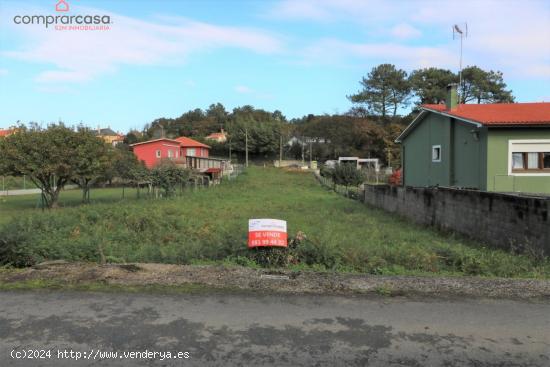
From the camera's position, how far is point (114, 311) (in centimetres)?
408

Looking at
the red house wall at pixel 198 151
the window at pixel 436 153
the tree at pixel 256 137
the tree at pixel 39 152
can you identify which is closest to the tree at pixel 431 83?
the tree at pixel 256 137

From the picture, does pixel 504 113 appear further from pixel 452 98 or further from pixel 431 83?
pixel 431 83

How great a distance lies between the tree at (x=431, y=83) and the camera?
2798 inches

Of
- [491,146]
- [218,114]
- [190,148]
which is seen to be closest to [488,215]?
[491,146]

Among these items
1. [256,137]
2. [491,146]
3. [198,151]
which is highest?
[256,137]

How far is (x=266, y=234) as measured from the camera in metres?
6.40

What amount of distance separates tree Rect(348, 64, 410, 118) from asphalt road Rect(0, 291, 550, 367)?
77761 millimetres

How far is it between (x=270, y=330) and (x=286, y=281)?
54.3 inches

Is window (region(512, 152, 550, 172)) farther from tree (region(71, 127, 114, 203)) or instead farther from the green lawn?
tree (region(71, 127, 114, 203))

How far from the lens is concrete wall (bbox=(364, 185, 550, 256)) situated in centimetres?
949

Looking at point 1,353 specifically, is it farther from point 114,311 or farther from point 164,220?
point 164,220

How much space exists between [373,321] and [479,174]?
56.2 ft

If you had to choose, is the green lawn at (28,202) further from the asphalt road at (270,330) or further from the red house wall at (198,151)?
the red house wall at (198,151)

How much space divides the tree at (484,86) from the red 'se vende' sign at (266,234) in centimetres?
6841
